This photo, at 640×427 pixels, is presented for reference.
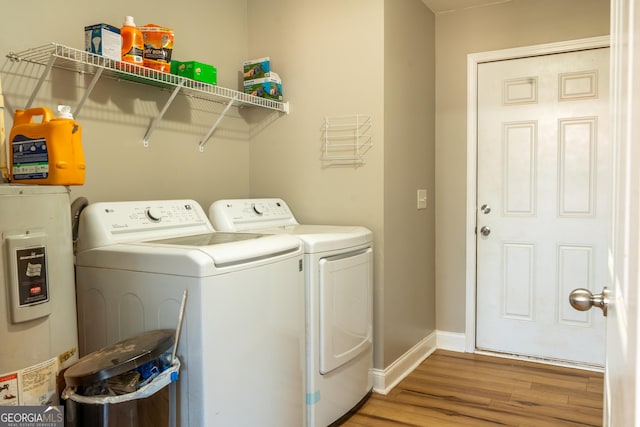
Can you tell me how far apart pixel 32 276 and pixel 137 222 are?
1.96 feet

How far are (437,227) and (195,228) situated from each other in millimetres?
1817

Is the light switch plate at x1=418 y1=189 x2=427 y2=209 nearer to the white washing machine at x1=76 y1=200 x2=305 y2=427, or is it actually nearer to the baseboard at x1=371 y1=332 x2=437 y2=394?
the baseboard at x1=371 y1=332 x2=437 y2=394

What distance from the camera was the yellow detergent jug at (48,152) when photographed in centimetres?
156

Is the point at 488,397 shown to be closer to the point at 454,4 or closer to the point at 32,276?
the point at 32,276

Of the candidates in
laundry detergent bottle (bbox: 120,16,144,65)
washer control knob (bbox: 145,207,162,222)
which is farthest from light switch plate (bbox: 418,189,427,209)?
laundry detergent bottle (bbox: 120,16,144,65)

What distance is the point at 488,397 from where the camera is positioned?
8.57 ft

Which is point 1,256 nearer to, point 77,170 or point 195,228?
point 77,170

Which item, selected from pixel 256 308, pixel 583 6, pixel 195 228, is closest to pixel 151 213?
pixel 195 228

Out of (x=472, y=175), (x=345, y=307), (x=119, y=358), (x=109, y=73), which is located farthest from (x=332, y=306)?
(x=472, y=175)

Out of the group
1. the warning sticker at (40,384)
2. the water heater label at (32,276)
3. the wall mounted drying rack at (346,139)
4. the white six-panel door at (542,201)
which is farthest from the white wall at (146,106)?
the white six-panel door at (542,201)

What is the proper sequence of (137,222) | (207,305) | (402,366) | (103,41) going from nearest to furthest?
(207,305) → (103,41) → (137,222) → (402,366)

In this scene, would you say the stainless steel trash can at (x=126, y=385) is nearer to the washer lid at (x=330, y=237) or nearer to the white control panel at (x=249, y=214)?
the washer lid at (x=330, y=237)

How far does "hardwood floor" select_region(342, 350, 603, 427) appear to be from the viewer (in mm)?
2363

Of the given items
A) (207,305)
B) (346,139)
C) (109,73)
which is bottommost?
(207,305)
